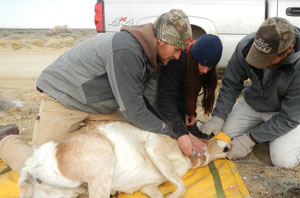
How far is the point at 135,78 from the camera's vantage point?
2764mm

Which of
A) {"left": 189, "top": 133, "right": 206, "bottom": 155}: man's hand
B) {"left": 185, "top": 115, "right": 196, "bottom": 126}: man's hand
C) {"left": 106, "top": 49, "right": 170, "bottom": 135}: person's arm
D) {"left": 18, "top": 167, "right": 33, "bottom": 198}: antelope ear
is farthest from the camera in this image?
{"left": 185, "top": 115, "right": 196, "bottom": 126}: man's hand

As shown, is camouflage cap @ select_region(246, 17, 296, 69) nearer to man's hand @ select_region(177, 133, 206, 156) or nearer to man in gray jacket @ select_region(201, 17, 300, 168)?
man in gray jacket @ select_region(201, 17, 300, 168)

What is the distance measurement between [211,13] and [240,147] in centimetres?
293

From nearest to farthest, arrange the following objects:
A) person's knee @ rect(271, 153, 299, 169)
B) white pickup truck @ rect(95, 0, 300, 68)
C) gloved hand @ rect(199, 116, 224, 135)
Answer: person's knee @ rect(271, 153, 299, 169)
gloved hand @ rect(199, 116, 224, 135)
white pickup truck @ rect(95, 0, 300, 68)

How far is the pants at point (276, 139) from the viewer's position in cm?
359

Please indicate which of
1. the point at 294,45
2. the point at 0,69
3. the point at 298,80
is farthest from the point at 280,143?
the point at 0,69

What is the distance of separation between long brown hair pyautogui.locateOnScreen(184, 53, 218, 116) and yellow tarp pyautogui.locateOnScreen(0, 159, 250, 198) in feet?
2.68

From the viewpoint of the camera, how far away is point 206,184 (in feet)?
10.4

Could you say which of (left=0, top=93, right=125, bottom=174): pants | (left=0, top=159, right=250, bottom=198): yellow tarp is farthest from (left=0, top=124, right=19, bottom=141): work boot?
(left=0, top=159, right=250, bottom=198): yellow tarp

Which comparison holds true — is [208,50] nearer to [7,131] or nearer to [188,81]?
[188,81]

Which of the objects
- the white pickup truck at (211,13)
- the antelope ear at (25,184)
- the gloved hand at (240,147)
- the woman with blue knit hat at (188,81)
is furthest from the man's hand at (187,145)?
the white pickup truck at (211,13)

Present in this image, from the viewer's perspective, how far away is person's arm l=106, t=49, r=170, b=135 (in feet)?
8.81

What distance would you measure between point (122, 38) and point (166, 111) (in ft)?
3.79

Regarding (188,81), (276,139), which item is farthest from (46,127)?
(276,139)
